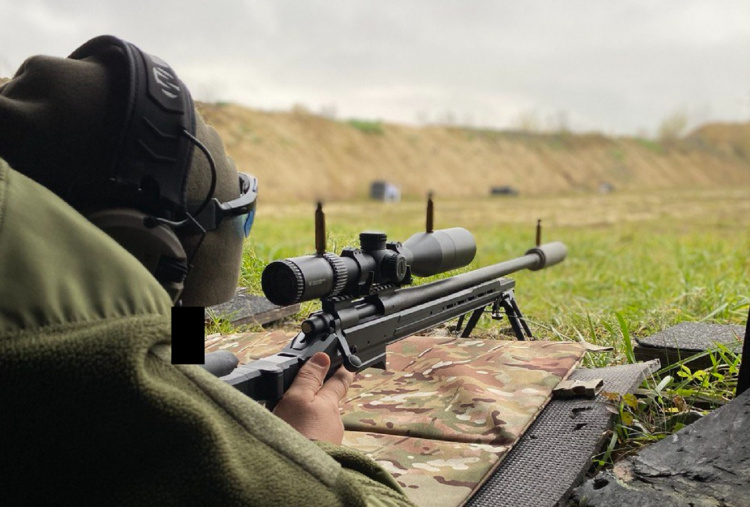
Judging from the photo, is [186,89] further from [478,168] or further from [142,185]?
[478,168]

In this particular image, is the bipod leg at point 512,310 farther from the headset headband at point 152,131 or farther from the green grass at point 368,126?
the green grass at point 368,126

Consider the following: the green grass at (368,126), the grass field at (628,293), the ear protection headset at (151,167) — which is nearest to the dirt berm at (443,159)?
the green grass at (368,126)

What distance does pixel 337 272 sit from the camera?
1.98 meters

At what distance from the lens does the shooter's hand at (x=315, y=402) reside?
1567 mm

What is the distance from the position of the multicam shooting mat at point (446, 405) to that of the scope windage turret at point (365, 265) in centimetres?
47

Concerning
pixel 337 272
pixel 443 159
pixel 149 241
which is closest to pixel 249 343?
pixel 337 272

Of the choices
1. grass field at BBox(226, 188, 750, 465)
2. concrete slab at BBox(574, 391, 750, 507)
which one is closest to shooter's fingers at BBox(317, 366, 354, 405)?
concrete slab at BBox(574, 391, 750, 507)

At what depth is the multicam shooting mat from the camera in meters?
2.07

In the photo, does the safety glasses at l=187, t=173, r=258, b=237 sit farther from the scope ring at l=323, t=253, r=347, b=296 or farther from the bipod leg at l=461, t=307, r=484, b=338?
the bipod leg at l=461, t=307, r=484, b=338

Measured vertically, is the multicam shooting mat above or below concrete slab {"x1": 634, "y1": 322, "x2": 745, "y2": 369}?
below

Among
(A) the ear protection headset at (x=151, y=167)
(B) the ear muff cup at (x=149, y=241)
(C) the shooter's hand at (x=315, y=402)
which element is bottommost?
(C) the shooter's hand at (x=315, y=402)

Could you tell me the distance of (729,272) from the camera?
5824mm

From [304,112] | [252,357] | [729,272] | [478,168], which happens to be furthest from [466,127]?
[252,357]

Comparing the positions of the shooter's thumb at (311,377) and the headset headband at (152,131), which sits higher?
the headset headband at (152,131)
